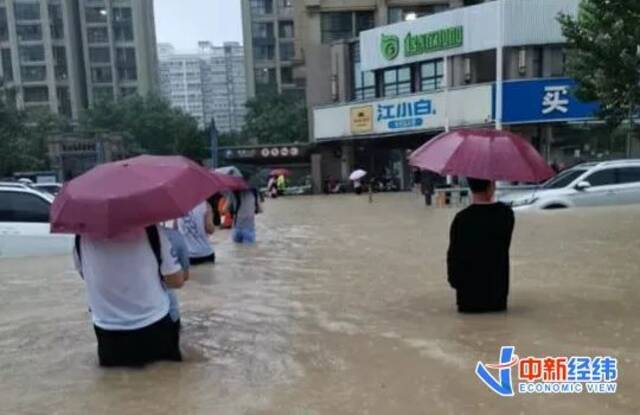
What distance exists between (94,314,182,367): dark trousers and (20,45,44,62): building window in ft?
238

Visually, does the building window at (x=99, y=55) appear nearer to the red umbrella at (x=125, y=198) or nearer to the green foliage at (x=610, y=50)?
the green foliage at (x=610, y=50)

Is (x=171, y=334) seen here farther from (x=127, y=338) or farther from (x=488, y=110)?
(x=488, y=110)

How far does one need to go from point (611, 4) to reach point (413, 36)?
18.6 m

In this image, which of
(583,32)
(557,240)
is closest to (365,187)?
(583,32)

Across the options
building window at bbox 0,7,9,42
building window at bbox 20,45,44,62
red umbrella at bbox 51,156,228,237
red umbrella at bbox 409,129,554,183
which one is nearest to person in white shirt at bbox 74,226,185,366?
red umbrella at bbox 51,156,228,237

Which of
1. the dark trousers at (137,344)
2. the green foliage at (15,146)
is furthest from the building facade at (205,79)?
the dark trousers at (137,344)

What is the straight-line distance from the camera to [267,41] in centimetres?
6956

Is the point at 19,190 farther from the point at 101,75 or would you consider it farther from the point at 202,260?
the point at 101,75

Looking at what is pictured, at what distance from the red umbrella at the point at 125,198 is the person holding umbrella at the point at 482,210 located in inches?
87.4

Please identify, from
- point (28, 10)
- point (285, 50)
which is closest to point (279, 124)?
point (285, 50)

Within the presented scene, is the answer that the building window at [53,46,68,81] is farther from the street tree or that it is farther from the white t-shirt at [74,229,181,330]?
the white t-shirt at [74,229,181,330]

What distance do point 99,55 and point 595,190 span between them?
69.7m

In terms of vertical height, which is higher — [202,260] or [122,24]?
[122,24]

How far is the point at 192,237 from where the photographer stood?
8406 mm
